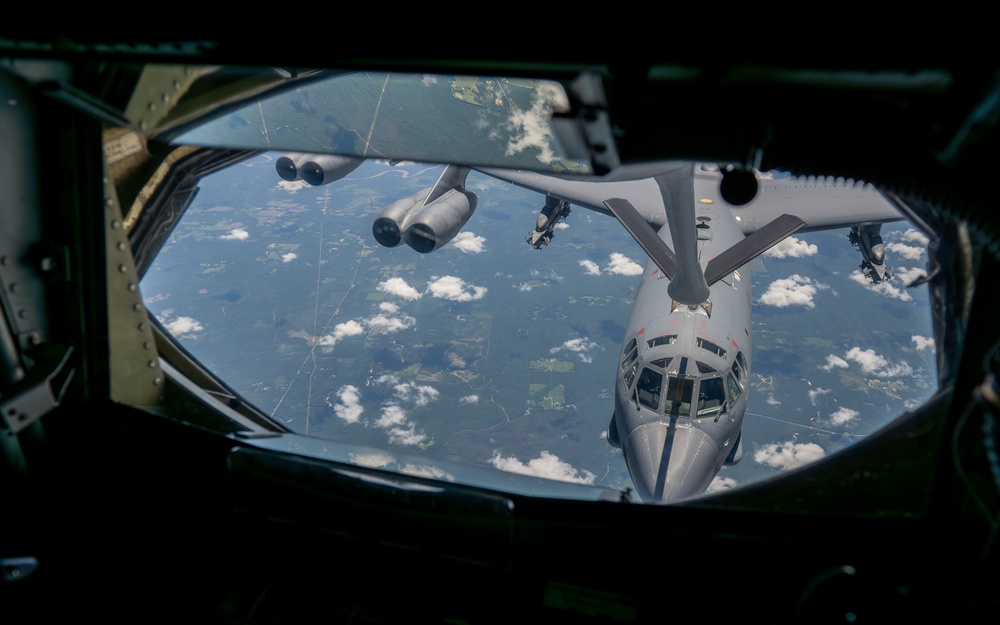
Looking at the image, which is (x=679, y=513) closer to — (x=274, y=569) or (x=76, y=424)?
(x=274, y=569)

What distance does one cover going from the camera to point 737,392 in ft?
31.9

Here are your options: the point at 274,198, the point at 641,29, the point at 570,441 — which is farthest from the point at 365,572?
the point at 274,198

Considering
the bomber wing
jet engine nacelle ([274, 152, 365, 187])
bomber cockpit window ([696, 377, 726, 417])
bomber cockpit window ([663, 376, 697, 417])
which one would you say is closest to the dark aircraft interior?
bomber cockpit window ([663, 376, 697, 417])

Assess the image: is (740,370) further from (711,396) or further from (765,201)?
(765,201)

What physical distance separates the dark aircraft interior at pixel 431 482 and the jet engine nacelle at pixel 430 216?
1092 cm

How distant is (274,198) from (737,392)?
99128 millimetres

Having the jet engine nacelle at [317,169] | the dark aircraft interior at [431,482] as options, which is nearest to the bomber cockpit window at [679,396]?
the jet engine nacelle at [317,169]

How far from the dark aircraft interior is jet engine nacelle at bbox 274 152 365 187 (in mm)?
8559

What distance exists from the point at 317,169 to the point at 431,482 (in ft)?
35.5

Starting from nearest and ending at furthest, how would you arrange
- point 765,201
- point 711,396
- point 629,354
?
point 711,396 < point 629,354 < point 765,201

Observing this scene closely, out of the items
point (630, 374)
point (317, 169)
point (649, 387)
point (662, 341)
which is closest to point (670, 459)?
point (649, 387)

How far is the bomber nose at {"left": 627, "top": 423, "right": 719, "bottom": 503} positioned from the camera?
29.3 ft

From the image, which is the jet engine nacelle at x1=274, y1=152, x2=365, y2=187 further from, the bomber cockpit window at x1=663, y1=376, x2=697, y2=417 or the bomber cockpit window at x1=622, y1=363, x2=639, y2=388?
the bomber cockpit window at x1=663, y1=376, x2=697, y2=417

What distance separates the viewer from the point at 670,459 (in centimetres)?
902
